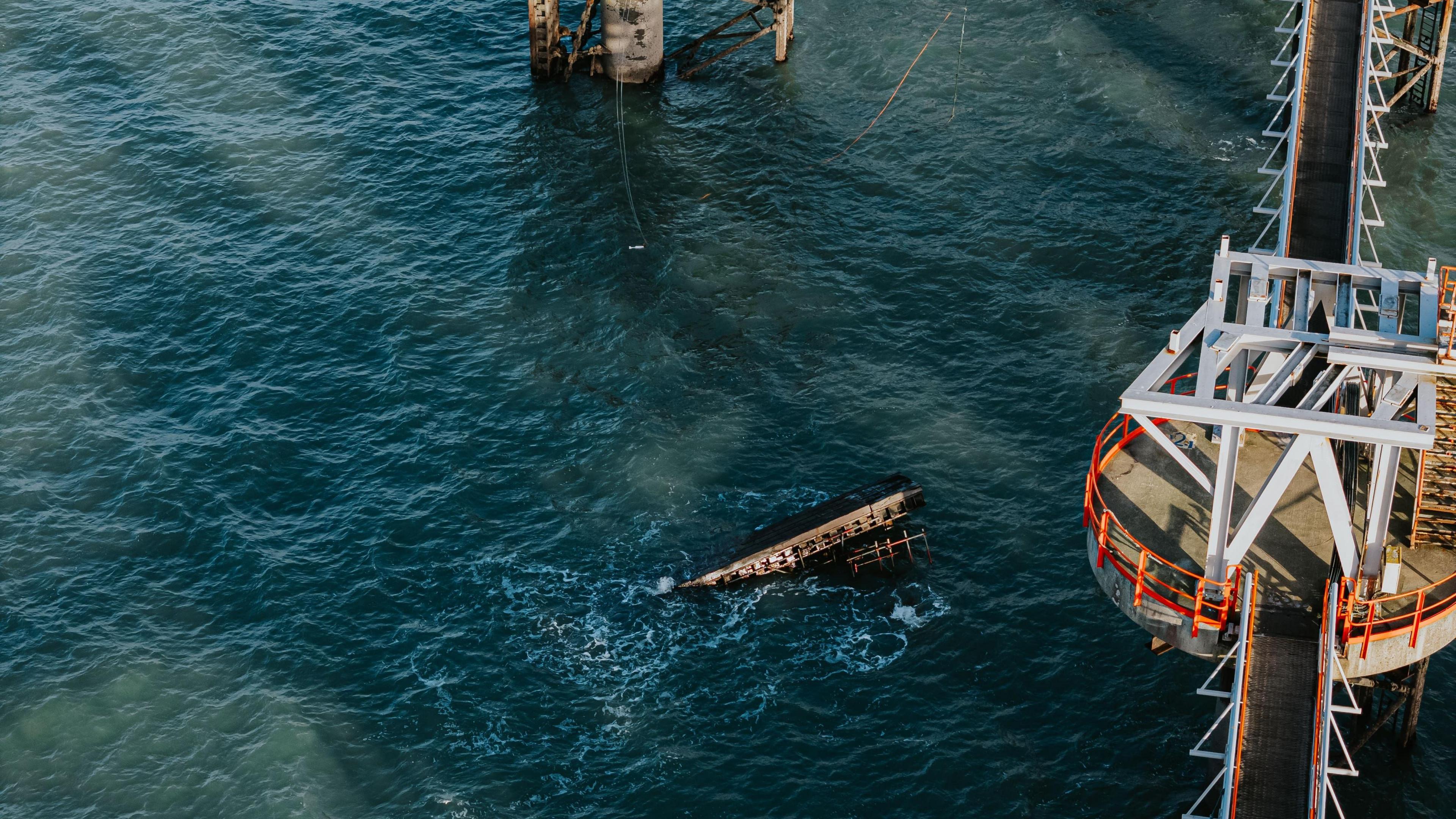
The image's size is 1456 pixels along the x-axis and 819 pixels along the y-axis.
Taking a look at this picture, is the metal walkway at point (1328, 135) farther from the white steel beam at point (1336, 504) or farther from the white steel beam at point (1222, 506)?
the white steel beam at point (1336, 504)

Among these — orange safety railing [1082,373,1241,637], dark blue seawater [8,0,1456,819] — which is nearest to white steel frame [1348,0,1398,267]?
dark blue seawater [8,0,1456,819]

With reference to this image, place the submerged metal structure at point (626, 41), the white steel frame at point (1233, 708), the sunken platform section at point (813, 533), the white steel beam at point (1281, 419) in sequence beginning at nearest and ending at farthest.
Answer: the white steel beam at point (1281, 419) < the white steel frame at point (1233, 708) < the sunken platform section at point (813, 533) < the submerged metal structure at point (626, 41)

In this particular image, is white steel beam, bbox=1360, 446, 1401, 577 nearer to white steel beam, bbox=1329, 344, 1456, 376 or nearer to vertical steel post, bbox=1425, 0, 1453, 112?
white steel beam, bbox=1329, 344, 1456, 376

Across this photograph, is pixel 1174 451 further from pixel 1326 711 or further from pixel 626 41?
pixel 626 41

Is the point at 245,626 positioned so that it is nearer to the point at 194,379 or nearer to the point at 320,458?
the point at 320,458

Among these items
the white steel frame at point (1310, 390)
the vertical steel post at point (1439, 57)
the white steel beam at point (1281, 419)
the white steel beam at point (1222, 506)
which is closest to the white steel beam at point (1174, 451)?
the white steel frame at point (1310, 390)

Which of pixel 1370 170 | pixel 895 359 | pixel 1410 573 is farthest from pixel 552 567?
pixel 1370 170
